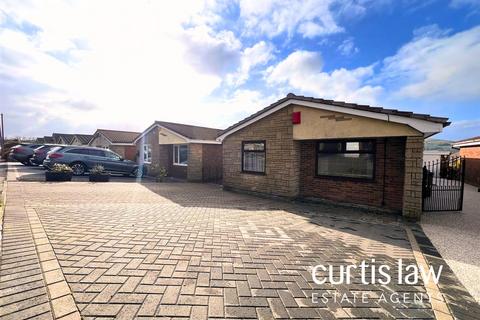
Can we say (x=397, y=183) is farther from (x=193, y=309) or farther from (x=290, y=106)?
(x=193, y=309)

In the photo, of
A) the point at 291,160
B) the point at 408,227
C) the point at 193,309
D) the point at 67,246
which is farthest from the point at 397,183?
the point at 67,246

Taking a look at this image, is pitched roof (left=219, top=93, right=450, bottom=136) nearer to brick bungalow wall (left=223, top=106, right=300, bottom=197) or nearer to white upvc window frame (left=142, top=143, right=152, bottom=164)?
brick bungalow wall (left=223, top=106, right=300, bottom=197)

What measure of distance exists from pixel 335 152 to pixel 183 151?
10.6 m

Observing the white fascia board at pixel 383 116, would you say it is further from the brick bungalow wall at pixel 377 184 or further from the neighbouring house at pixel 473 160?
the neighbouring house at pixel 473 160

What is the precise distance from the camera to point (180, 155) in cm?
1591

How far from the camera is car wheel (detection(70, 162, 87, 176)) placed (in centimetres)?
1373

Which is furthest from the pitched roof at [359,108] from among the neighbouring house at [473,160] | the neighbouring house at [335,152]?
the neighbouring house at [473,160]

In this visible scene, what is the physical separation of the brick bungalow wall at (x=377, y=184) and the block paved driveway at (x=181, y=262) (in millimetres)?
1191

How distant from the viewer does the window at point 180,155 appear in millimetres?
15508

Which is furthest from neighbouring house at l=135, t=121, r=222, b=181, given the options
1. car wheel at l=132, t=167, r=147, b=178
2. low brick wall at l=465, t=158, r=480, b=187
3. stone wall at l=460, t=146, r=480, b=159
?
stone wall at l=460, t=146, r=480, b=159

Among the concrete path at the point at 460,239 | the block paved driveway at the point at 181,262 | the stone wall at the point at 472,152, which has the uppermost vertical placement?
the stone wall at the point at 472,152

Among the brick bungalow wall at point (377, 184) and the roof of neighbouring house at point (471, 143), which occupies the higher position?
the roof of neighbouring house at point (471, 143)

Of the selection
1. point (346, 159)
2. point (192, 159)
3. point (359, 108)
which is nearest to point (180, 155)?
point (192, 159)

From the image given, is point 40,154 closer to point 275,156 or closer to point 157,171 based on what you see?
point 157,171
